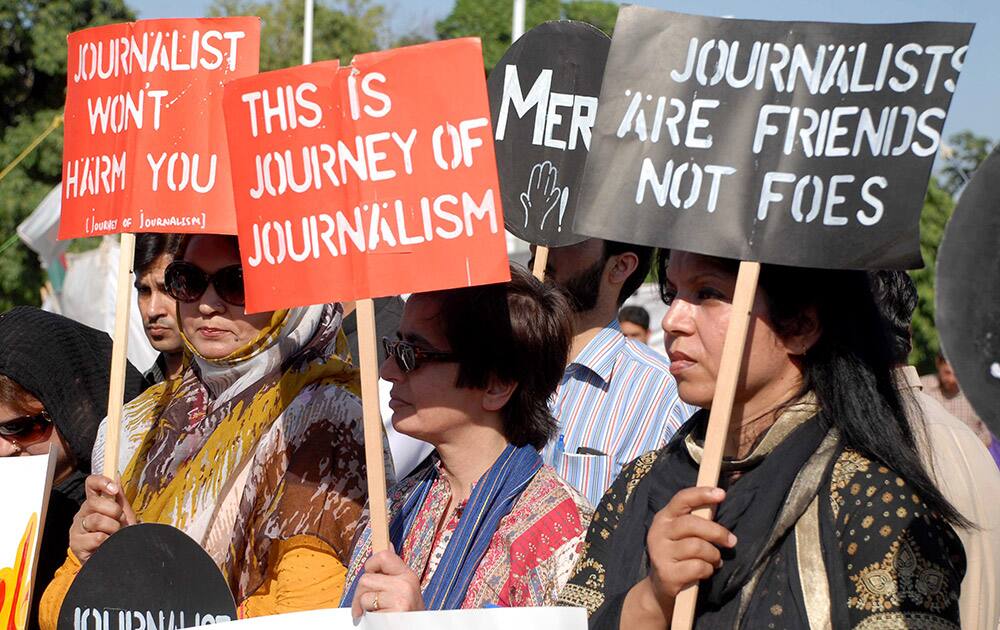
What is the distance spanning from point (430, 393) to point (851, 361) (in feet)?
3.51

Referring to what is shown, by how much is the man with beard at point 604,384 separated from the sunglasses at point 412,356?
1053mm

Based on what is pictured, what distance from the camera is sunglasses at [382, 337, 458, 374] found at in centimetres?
314

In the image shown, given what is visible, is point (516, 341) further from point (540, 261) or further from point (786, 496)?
point (786, 496)

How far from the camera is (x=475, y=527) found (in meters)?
2.94

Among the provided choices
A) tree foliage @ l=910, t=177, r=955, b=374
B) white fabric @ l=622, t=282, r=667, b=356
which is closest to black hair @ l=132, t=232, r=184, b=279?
white fabric @ l=622, t=282, r=667, b=356

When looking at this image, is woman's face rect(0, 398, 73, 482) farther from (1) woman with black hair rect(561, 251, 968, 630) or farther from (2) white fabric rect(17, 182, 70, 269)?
(2) white fabric rect(17, 182, 70, 269)

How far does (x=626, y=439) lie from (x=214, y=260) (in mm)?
1412

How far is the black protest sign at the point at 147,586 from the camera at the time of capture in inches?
126

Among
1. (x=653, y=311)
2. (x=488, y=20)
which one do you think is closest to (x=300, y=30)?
(x=488, y=20)

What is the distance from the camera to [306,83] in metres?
3.01

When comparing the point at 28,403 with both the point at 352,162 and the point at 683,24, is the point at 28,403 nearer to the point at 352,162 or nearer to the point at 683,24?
the point at 352,162

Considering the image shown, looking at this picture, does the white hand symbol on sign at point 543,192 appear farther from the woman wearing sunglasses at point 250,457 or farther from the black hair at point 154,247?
the black hair at point 154,247

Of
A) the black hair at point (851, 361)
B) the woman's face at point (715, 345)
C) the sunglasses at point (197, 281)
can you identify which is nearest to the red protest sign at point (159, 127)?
the sunglasses at point (197, 281)

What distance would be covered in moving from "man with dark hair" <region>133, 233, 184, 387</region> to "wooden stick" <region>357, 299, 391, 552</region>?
1.44 m
